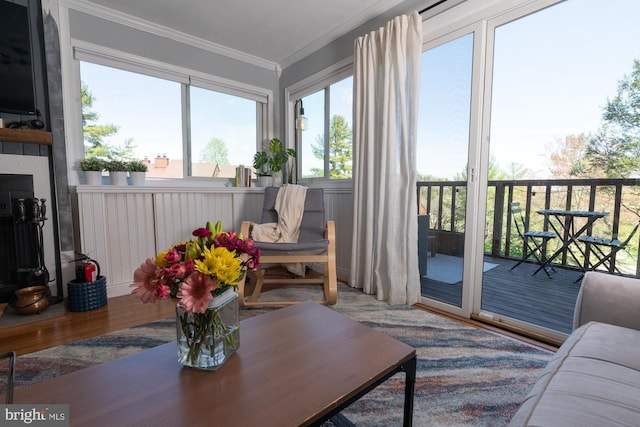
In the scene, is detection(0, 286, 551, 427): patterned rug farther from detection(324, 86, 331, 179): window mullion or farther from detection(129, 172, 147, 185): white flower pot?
detection(324, 86, 331, 179): window mullion

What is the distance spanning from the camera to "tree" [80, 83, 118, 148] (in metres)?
2.36

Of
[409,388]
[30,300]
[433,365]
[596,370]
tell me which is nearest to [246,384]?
[409,388]

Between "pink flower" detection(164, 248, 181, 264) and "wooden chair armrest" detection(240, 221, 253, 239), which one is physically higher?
"pink flower" detection(164, 248, 181, 264)

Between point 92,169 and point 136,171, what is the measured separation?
11.5 inches

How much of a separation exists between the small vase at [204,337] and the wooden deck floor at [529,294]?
68.9 inches

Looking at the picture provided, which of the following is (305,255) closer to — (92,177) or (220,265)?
(220,265)

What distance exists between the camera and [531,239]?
184 cm

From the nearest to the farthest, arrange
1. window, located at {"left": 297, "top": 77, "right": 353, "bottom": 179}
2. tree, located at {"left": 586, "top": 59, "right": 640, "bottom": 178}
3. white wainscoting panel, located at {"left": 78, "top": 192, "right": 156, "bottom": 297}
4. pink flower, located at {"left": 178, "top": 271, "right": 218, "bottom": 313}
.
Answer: pink flower, located at {"left": 178, "top": 271, "right": 218, "bottom": 313} → tree, located at {"left": 586, "top": 59, "right": 640, "bottom": 178} → white wainscoting panel, located at {"left": 78, "top": 192, "right": 156, "bottom": 297} → window, located at {"left": 297, "top": 77, "right": 353, "bottom": 179}

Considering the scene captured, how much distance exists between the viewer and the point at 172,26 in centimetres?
259

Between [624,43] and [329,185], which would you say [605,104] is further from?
[329,185]

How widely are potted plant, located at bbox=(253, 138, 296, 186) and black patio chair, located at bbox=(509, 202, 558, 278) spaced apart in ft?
6.85

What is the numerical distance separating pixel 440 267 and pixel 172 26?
3.07 metres

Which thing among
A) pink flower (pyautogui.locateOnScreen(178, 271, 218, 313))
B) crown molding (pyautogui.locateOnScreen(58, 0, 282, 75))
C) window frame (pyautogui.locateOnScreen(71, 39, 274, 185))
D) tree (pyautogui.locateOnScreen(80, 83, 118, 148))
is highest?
crown molding (pyautogui.locateOnScreen(58, 0, 282, 75))

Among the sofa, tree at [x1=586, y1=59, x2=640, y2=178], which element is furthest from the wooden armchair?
tree at [x1=586, y1=59, x2=640, y2=178]
